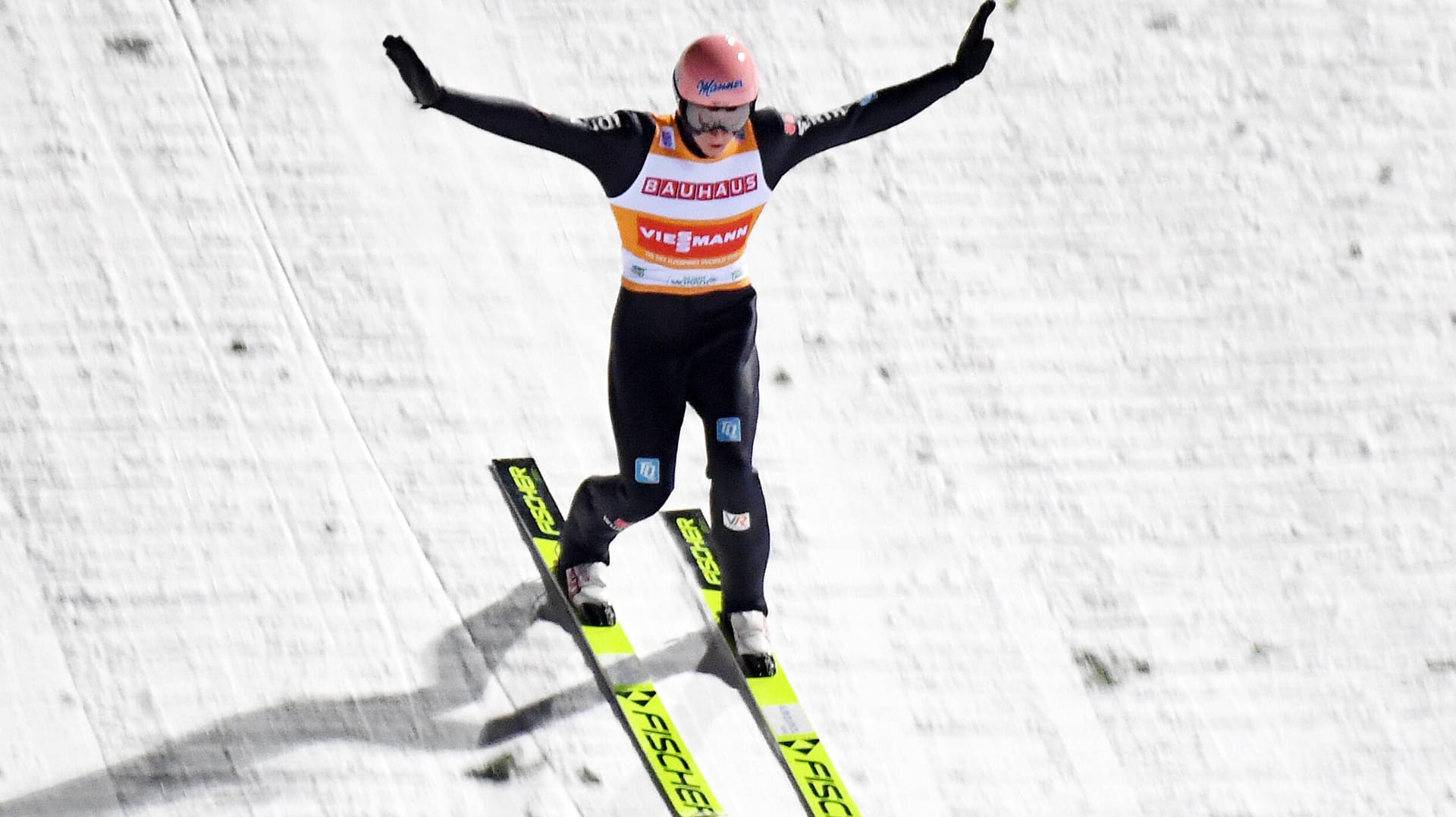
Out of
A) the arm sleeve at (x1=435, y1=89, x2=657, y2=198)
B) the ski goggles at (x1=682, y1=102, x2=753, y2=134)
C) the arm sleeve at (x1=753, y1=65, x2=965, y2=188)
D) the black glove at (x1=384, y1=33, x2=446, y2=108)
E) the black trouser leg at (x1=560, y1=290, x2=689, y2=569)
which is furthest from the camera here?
the black trouser leg at (x1=560, y1=290, x2=689, y2=569)

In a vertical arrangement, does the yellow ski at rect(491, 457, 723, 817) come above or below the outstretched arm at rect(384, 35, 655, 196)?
below

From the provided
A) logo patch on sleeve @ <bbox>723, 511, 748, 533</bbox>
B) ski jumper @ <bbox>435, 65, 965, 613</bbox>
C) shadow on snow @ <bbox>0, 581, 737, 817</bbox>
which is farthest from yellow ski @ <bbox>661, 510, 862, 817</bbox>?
logo patch on sleeve @ <bbox>723, 511, 748, 533</bbox>

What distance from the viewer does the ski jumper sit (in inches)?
175

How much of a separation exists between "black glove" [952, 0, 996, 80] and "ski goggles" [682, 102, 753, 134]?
80 cm

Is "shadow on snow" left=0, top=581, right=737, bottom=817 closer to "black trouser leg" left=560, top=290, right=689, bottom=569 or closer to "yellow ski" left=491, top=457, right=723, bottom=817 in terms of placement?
"yellow ski" left=491, top=457, right=723, bottom=817

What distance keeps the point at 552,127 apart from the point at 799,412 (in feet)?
7.00

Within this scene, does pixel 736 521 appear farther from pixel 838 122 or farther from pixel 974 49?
pixel 974 49

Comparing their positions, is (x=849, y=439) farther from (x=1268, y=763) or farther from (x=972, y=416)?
(x=1268, y=763)

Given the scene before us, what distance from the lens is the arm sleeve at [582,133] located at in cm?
419

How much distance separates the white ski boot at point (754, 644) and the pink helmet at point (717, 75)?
175cm

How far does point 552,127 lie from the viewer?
14.1ft

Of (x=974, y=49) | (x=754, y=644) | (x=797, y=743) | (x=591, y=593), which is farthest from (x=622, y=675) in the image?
(x=974, y=49)

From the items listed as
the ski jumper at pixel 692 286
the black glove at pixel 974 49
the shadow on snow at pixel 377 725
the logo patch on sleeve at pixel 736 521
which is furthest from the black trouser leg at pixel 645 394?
the black glove at pixel 974 49

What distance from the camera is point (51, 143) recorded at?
21.1 feet
